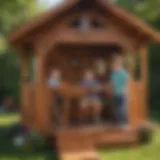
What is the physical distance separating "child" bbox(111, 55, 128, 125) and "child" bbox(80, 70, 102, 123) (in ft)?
1.88

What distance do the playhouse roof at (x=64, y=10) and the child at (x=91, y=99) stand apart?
82.7 inches

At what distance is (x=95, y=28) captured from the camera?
42.1 feet

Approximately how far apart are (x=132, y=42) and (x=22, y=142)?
450 centimetres

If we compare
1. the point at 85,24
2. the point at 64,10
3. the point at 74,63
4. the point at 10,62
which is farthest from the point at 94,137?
the point at 10,62

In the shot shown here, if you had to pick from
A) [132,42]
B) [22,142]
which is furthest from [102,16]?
[22,142]

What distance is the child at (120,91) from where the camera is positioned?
39.5ft

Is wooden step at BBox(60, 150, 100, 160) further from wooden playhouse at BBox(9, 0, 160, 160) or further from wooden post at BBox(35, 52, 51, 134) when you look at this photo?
wooden post at BBox(35, 52, 51, 134)

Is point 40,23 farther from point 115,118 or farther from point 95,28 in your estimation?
point 115,118

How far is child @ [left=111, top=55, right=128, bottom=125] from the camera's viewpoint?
12.0 meters

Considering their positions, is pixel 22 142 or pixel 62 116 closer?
pixel 22 142

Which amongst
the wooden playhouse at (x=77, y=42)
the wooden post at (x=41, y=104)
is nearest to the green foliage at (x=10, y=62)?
the wooden playhouse at (x=77, y=42)

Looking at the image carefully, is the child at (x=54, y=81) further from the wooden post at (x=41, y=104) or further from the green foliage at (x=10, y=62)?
the green foliage at (x=10, y=62)

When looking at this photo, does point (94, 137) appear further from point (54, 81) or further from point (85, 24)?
point (85, 24)

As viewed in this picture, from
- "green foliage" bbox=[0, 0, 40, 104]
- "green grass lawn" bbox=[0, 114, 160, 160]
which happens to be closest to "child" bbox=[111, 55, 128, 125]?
"green grass lawn" bbox=[0, 114, 160, 160]
